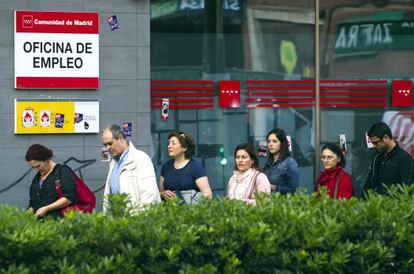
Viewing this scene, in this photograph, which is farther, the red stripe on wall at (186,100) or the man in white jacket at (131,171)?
the red stripe on wall at (186,100)

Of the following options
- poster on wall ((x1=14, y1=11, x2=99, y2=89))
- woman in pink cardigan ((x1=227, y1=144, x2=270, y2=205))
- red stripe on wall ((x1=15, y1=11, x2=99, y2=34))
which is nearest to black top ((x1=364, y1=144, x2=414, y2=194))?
woman in pink cardigan ((x1=227, y1=144, x2=270, y2=205))

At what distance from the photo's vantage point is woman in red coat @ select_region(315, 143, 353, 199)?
414 inches

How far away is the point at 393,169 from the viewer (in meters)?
10.9

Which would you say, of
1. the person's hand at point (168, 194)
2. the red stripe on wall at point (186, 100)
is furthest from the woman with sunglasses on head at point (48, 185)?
the red stripe on wall at point (186, 100)

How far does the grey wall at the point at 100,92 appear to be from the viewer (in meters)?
11.8

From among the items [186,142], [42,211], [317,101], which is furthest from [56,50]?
[317,101]

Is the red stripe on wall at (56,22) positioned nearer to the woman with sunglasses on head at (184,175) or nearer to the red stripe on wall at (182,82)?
the red stripe on wall at (182,82)

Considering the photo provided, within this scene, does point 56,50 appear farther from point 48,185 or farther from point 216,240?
point 216,240

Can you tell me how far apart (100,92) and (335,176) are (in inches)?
120

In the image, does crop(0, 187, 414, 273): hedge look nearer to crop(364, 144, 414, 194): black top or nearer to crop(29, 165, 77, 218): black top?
crop(29, 165, 77, 218): black top

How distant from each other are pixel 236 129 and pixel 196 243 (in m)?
6.76

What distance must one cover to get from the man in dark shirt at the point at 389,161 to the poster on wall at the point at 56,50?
3301 millimetres

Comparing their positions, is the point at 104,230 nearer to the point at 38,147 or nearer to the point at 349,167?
the point at 38,147

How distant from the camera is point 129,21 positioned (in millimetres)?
12234
